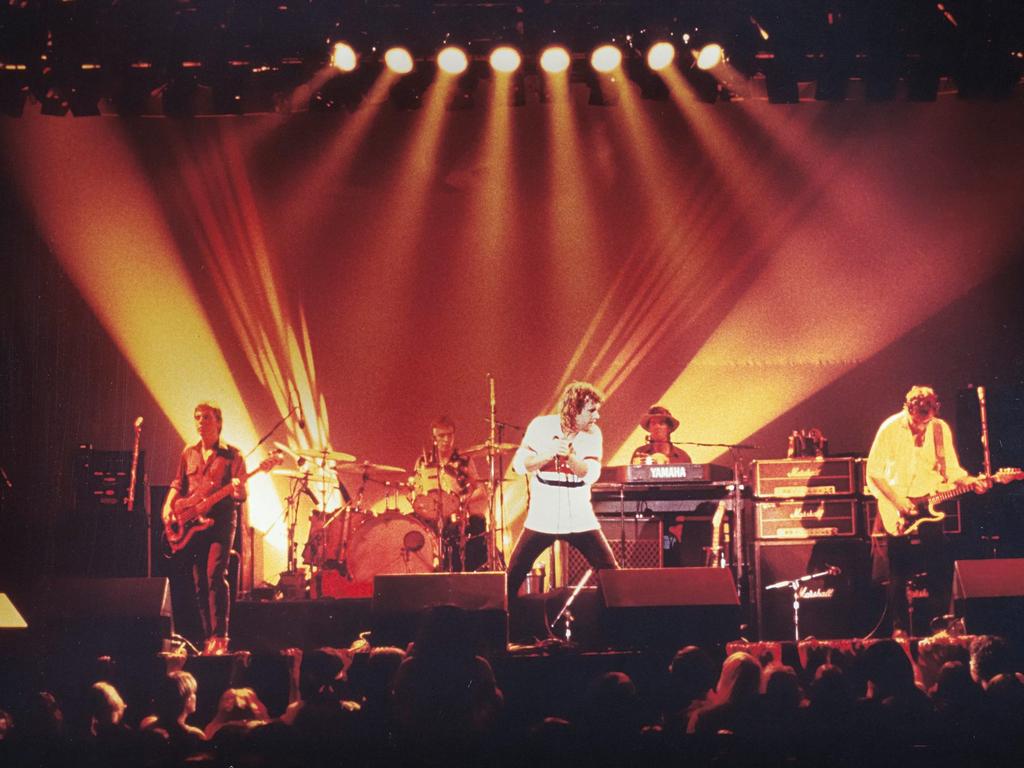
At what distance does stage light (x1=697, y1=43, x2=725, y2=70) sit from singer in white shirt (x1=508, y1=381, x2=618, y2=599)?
2.55 meters

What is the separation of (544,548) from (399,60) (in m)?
3.54

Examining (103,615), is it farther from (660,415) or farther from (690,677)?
(660,415)

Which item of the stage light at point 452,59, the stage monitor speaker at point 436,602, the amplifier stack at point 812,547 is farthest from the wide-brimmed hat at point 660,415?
the stage monitor speaker at point 436,602

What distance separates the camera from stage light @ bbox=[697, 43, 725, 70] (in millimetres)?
7527

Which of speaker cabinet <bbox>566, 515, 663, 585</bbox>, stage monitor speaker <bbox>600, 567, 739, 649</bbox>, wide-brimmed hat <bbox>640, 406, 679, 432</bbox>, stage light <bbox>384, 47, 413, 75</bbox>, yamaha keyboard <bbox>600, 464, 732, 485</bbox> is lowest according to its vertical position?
stage monitor speaker <bbox>600, 567, 739, 649</bbox>

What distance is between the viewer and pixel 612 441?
12.0 metres

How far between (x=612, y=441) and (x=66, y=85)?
6813 millimetres

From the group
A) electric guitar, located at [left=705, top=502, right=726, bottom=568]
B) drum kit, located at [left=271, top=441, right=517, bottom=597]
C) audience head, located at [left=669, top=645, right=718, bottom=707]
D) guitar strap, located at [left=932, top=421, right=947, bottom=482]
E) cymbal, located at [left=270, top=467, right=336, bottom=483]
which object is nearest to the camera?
audience head, located at [left=669, top=645, right=718, bottom=707]

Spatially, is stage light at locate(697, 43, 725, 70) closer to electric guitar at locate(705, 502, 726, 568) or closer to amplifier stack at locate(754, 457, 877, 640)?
amplifier stack at locate(754, 457, 877, 640)

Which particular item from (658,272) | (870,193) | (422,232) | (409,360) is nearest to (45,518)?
(409,360)

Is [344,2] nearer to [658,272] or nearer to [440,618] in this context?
[440,618]

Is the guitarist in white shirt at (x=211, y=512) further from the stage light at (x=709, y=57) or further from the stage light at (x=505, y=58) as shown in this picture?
the stage light at (x=709, y=57)

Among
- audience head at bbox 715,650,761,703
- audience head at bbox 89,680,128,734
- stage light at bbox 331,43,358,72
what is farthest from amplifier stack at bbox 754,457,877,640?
audience head at bbox 89,680,128,734

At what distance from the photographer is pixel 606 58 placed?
754 cm
